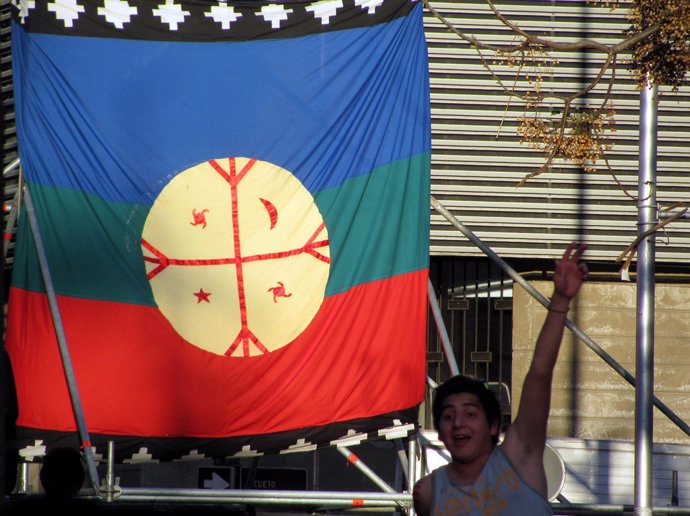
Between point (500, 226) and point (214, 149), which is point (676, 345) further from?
point (214, 149)

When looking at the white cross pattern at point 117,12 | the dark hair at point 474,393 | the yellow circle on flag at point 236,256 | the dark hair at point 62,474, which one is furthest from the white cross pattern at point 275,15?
the dark hair at point 62,474

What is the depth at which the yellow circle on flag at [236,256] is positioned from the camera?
748 cm

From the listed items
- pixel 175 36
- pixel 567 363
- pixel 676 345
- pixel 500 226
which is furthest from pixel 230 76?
pixel 676 345

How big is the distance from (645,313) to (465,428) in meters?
3.98

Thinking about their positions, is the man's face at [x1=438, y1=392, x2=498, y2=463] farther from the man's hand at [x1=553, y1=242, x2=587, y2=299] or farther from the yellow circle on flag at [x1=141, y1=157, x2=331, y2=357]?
the yellow circle on flag at [x1=141, y1=157, x2=331, y2=357]

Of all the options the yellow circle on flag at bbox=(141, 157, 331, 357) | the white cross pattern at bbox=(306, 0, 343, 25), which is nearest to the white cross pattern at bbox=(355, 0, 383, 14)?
the white cross pattern at bbox=(306, 0, 343, 25)

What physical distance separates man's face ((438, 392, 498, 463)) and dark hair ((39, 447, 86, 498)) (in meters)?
1.16

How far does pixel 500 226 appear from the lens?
1052 cm

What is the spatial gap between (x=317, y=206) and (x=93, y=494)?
2.33 metres

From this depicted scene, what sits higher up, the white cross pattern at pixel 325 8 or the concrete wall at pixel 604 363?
the white cross pattern at pixel 325 8

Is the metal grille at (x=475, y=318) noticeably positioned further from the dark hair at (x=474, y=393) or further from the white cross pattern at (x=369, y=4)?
the dark hair at (x=474, y=393)

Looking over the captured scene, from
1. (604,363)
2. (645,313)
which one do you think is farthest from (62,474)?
(604,363)

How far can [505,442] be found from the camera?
3623mm

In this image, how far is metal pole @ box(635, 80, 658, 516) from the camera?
7.09 metres
